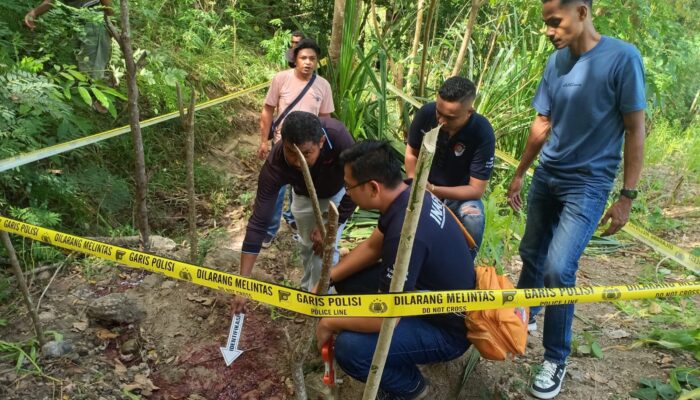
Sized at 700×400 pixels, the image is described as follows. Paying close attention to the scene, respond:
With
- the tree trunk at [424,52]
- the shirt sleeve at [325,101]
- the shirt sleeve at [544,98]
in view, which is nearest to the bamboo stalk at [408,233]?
the shirt sleeve at [544,98]

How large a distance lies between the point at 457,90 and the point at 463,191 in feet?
1.99

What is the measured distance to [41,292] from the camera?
2707 mm

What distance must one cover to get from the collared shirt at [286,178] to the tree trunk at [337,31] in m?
2.18

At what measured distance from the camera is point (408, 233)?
1303mm

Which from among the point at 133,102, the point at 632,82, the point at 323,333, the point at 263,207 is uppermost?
the point at 632,82

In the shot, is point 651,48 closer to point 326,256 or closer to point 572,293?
point 572,293

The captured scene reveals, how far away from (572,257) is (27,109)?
295 centimetres

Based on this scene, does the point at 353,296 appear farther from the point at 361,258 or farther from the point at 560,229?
the point at 560,229

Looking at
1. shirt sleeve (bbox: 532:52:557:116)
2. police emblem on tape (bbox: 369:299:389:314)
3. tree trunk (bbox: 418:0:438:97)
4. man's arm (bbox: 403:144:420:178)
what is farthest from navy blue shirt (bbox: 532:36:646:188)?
tree trunk (bbox: 418:0:438:97)

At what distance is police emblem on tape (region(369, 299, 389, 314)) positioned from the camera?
1.60m

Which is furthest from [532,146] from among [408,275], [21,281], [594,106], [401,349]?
[21,281]

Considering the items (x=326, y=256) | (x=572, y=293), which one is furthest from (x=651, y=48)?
(x=326, y=256)

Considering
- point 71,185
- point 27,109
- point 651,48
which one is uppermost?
point 651,48

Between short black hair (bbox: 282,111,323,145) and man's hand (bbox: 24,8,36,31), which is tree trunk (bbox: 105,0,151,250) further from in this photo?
man's hand (bbox: 24,8,36,31)
